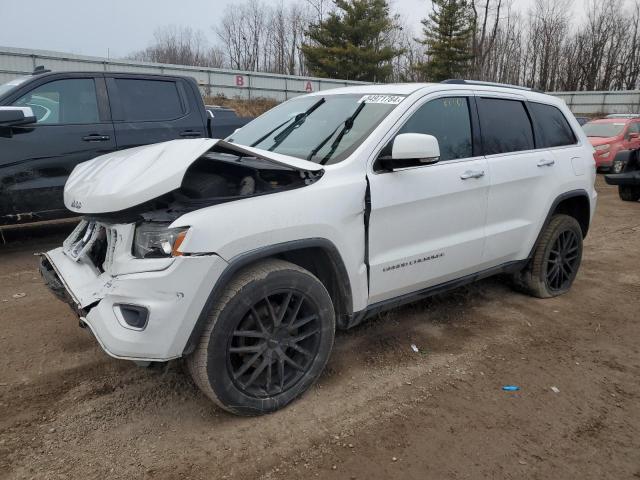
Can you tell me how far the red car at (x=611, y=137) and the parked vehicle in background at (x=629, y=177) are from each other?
164 inches

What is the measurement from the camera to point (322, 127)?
332 cm

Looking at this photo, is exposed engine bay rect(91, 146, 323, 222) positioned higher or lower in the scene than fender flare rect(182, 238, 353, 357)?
higher

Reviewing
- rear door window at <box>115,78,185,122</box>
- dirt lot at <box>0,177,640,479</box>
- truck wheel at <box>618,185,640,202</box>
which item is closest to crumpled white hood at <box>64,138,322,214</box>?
dirt lot at <box>0,177,640,479</box>

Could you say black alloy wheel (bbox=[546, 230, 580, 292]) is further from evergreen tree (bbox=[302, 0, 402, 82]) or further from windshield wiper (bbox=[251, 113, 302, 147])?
evergreen tree (bbox=[302, 0, 402, 82])

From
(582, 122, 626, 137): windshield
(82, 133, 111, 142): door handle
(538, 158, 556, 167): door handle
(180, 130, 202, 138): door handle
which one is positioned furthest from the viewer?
(582, 122, 626, 137): windshield

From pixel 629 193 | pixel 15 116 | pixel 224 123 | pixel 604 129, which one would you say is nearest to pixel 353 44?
pixel 604 129

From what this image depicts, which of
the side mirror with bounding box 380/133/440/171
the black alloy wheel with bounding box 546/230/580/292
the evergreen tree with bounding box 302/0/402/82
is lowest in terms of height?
the black alloy wheel with bounding box 546/230/580/292

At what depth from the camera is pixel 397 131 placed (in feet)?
10.1

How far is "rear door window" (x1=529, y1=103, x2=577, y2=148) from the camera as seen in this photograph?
4.24 meters

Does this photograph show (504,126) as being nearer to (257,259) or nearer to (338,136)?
(338,136)

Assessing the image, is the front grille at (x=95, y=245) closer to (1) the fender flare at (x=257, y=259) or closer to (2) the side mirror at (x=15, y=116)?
(1) the fender flare at (x=257, y=259)

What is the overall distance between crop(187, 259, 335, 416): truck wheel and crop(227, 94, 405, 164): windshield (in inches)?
32.8

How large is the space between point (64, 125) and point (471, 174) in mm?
4451

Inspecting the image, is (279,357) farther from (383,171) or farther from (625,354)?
(625,354)
